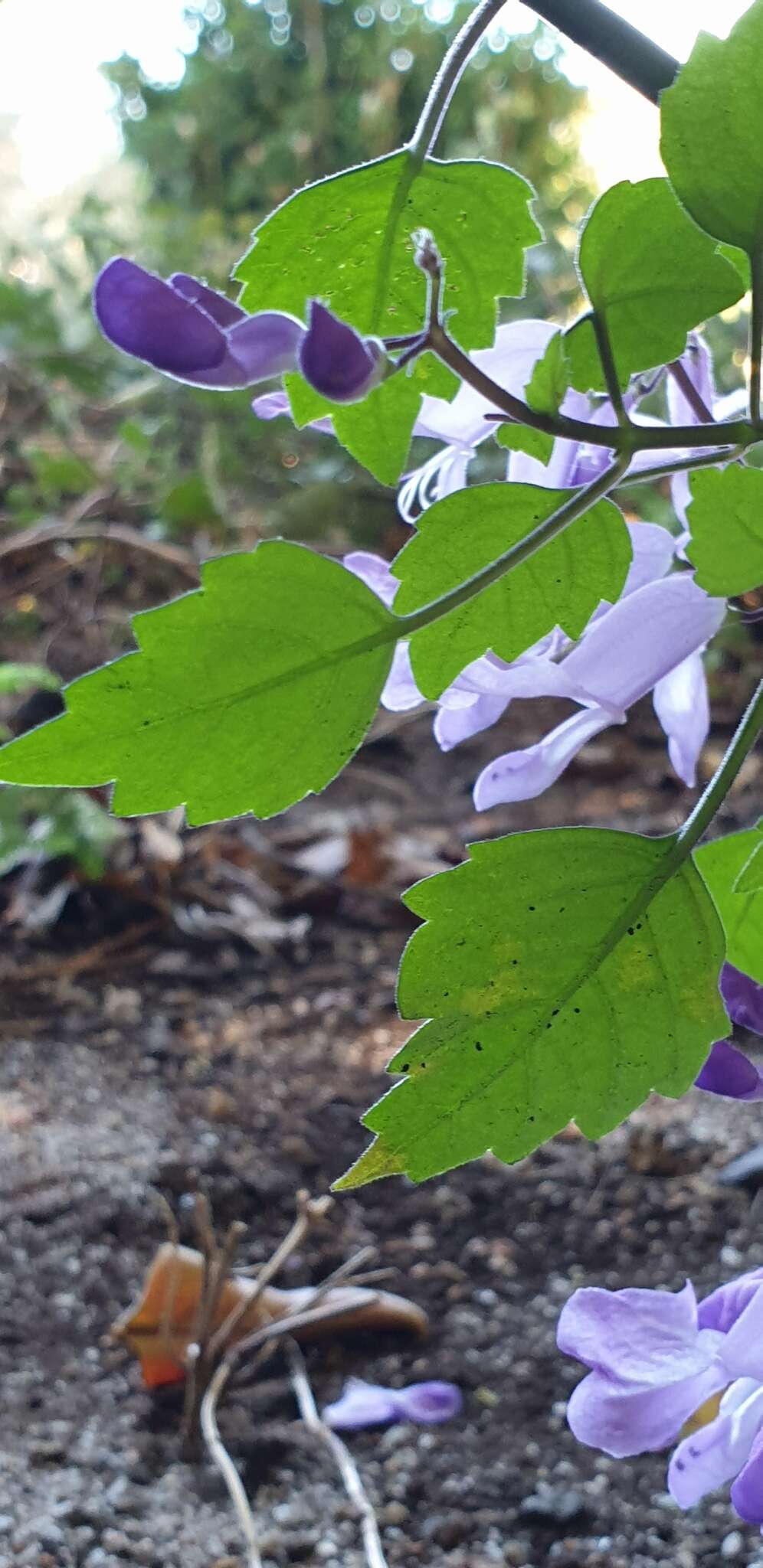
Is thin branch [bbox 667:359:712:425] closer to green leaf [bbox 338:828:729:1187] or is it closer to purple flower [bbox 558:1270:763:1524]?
green leaf [bbox 338:828:729:1187]

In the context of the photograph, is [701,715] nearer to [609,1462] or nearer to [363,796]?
[609,1462]

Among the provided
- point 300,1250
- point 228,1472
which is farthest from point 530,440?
point 300,1250

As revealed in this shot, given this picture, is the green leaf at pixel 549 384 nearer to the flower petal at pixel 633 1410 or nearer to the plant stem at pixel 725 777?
the plant stem at pixel 725 777

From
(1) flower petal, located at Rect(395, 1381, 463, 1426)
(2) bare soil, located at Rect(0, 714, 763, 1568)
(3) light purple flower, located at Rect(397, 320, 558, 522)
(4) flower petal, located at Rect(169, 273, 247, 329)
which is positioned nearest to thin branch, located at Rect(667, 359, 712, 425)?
(3) light purple flower, located at Rect(397, 320, 558, 522)

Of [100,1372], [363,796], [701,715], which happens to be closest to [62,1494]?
[100,1372]

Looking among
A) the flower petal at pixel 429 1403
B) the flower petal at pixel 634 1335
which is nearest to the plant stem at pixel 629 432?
the flower petal at pixel 634 1335

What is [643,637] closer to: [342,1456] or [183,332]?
[183,332]
